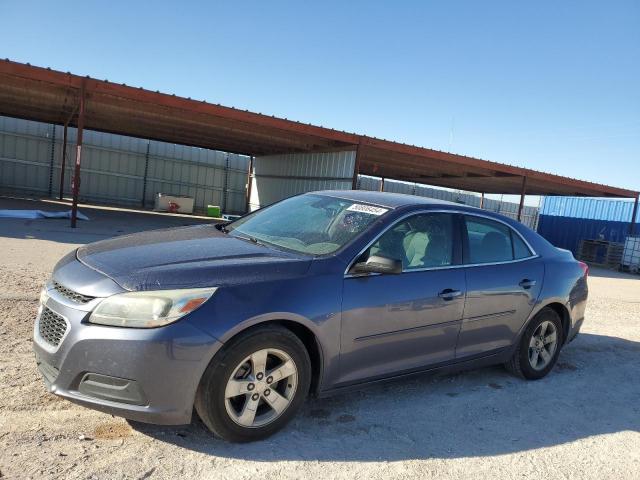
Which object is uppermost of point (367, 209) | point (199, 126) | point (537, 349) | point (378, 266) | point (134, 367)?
point (199, 126)

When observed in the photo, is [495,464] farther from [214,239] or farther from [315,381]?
[214,239]

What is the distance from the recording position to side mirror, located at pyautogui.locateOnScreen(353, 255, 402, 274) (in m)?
3.35

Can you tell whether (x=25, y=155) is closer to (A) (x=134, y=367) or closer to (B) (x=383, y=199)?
(B) (x=383, y=199)

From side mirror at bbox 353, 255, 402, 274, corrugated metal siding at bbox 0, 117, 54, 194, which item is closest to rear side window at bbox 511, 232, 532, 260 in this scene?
side mirror at bbox 353, 255, 402, 274

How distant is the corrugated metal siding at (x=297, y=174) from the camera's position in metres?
16.8

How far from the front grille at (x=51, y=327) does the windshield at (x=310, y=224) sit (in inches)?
57.2

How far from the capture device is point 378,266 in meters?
3.36

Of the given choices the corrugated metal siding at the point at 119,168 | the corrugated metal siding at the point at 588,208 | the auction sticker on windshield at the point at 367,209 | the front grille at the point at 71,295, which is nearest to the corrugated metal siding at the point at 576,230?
the corrugated metal siding at the point at 588,208

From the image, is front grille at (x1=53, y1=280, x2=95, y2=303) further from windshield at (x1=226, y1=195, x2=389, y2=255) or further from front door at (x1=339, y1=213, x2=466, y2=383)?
front door at (x1=339, y1=213, x2=466, y2=383)

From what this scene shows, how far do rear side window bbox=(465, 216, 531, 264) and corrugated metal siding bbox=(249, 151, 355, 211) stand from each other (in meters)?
11.0

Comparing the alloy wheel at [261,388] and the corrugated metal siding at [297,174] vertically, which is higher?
the corrugated metal siding at [297,174]

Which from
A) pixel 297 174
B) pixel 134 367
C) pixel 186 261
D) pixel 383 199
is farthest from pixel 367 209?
pixel 297 174

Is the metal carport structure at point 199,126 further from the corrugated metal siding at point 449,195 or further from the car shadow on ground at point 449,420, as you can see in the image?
the car shadow on ground at point 449,420

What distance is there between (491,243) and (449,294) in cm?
88
